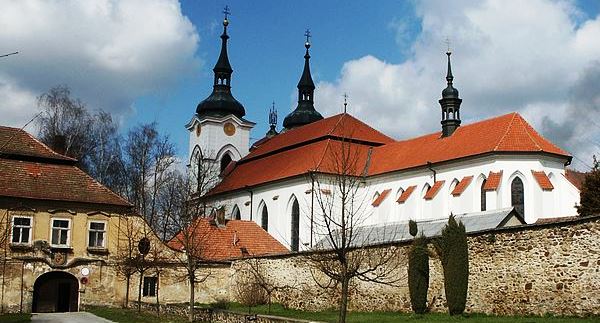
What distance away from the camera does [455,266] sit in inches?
803

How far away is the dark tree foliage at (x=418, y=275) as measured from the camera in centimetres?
2186

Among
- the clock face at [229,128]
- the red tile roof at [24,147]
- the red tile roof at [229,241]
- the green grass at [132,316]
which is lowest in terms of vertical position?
the green grass at [132,316]

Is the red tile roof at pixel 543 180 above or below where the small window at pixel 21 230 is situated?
above

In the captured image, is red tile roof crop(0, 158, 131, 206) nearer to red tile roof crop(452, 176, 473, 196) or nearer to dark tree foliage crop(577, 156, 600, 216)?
red tile roof crop(452, 176, 473, 196)

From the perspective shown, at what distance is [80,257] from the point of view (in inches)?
1241

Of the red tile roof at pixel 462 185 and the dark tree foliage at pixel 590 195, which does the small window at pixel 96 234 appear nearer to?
the red tile roof at pixel 462 185

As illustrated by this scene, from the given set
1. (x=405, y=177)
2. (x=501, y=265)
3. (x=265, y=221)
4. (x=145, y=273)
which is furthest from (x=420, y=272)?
(x=265, y=221)

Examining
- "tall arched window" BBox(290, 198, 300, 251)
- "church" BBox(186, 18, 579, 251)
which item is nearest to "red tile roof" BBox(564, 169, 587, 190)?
"church" BBox(186, 18, 579, 251)

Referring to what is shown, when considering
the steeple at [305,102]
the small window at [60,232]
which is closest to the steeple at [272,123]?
the steeple at [305,102]

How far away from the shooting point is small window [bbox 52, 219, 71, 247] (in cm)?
3122

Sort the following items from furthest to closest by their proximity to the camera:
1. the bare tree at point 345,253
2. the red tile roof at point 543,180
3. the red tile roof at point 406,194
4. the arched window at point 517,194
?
the red tile roof at point 406,194 → the arched window at point 517,194 → the red tile roof at point 543,180 → the bare tree at point 345,253

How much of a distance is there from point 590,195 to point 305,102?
4321 cm

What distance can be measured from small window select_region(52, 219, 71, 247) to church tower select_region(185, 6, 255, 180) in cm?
3070

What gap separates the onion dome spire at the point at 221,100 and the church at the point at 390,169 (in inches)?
3.9
